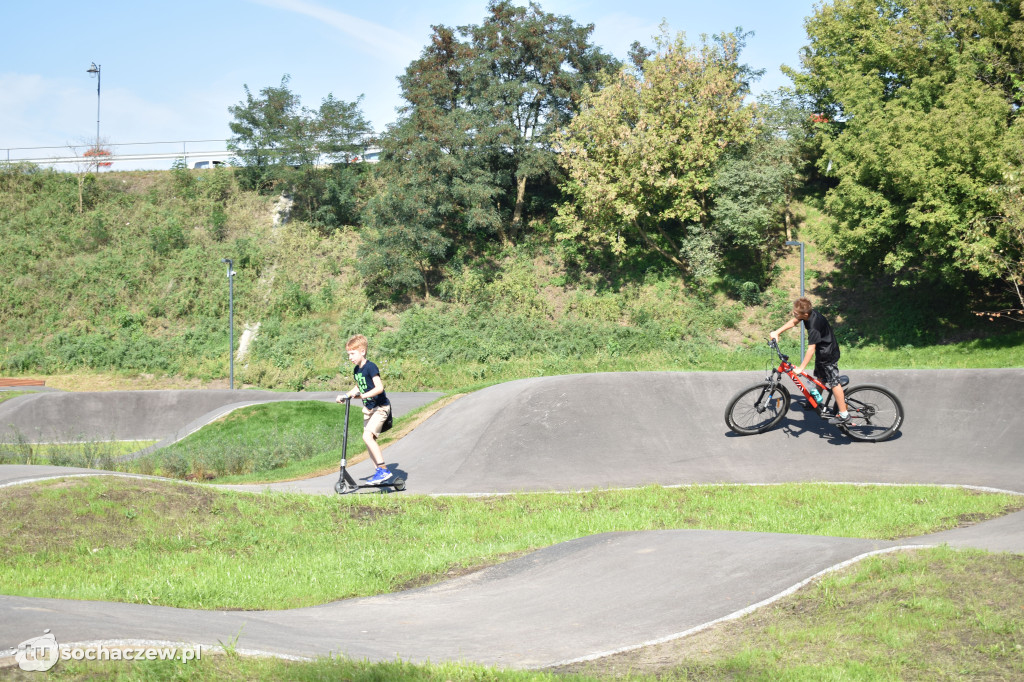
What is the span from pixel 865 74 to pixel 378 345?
23753 mm

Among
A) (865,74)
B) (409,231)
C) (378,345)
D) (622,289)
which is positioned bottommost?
(378,345)

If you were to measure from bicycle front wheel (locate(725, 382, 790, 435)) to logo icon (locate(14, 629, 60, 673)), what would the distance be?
10.1 metres

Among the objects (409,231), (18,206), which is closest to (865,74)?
(409,231)

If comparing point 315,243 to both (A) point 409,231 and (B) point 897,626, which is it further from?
(B) point 897,626

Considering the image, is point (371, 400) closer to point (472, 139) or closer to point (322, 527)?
point (322, 527)

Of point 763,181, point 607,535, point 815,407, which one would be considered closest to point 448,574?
point 607,535

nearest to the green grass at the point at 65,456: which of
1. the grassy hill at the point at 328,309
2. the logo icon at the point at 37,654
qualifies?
the logo icon at the point at 37,654

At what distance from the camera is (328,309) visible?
124ft

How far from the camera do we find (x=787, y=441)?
11.9 meters

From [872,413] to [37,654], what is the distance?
11.3m

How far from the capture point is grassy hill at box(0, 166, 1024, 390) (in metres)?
30.1

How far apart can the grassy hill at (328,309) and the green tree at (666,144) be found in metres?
2.61

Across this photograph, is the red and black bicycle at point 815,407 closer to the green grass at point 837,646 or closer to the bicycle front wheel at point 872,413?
the bicycle front wheel at point 872,413
